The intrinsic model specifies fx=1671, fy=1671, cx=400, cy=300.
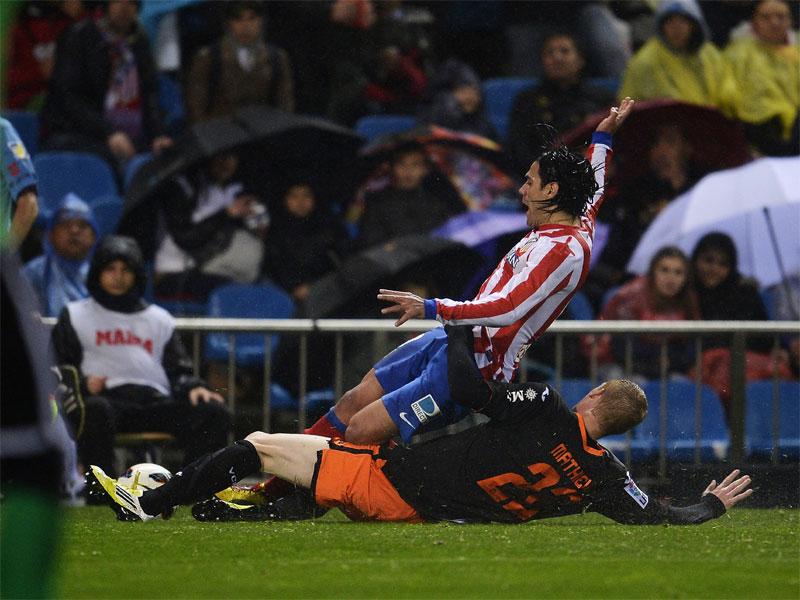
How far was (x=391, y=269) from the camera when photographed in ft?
39.5

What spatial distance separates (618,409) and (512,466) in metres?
0.59

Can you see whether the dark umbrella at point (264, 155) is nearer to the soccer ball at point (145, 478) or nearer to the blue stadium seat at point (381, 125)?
the blue stadium seat at point (381, 125)

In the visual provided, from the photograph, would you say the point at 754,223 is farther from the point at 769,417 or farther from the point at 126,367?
the point at 126,367

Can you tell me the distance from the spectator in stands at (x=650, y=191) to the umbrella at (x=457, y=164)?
2.97 ft

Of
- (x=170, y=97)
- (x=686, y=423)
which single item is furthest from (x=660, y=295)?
(x=170, y=97)

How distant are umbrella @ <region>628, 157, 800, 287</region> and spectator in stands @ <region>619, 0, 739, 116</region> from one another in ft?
5.27

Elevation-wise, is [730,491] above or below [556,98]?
below

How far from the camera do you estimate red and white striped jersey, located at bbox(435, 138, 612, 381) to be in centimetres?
783

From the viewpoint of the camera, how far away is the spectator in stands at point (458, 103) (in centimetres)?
1423

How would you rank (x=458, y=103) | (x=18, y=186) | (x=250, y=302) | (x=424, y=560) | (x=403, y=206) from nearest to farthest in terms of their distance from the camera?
1. (x=424, y=560)
2. (x=18, y=186)
3. (x=250, y=302)
4. (x=403, y=206)
5. (x=458, y=103)

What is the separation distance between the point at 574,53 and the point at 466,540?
7638 millimetres

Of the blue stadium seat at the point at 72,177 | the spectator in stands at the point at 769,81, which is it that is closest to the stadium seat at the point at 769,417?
the spectator in stands at the point at 769,81

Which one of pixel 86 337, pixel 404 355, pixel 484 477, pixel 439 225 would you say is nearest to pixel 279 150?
pixel 439 225

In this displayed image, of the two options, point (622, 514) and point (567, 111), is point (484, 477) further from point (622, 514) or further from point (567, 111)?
point (567, 111)
